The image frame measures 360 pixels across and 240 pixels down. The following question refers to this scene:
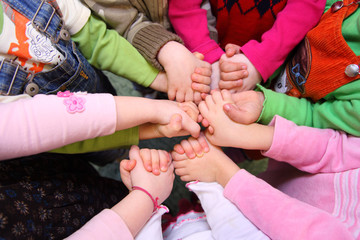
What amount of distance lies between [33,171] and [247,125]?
494mm

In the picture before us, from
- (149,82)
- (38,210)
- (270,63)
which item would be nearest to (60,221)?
(38,210)

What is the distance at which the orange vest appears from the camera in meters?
0.55

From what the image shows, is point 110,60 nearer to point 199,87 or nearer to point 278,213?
point 199,87

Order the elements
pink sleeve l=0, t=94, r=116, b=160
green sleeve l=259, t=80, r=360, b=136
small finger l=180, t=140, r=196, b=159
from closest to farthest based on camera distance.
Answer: pink sleeve l=0, t=94, r=116, b=160
green sleeve l=259, t=80, r=360, b=136
small finger l=180, t=140, r=196, b=159

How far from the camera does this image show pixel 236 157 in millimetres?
995

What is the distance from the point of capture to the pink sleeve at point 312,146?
579 millimetres

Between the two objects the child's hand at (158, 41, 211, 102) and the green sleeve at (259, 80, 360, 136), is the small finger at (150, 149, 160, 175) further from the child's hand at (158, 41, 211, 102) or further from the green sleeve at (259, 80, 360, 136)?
the green sleeve at (259, 80, 360, 136)

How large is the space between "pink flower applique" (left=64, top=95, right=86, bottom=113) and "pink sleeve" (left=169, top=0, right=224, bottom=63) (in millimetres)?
363

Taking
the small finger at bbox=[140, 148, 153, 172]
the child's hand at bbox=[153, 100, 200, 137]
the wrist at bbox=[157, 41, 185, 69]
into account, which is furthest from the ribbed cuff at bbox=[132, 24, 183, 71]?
the small finger at bbox=[140, 148, 153, 172]

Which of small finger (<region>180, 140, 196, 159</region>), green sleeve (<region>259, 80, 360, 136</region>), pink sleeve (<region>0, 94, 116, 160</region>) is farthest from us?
small finger (<region>180, 140, 196, 159</region>)

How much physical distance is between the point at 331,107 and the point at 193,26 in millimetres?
413

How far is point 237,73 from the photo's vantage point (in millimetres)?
653

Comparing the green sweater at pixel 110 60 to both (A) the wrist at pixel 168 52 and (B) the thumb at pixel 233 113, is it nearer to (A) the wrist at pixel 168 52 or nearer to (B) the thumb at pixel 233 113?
(A) the wrist at pixel 168 52

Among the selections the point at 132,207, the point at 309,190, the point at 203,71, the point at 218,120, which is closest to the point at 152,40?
the point at 203,71
